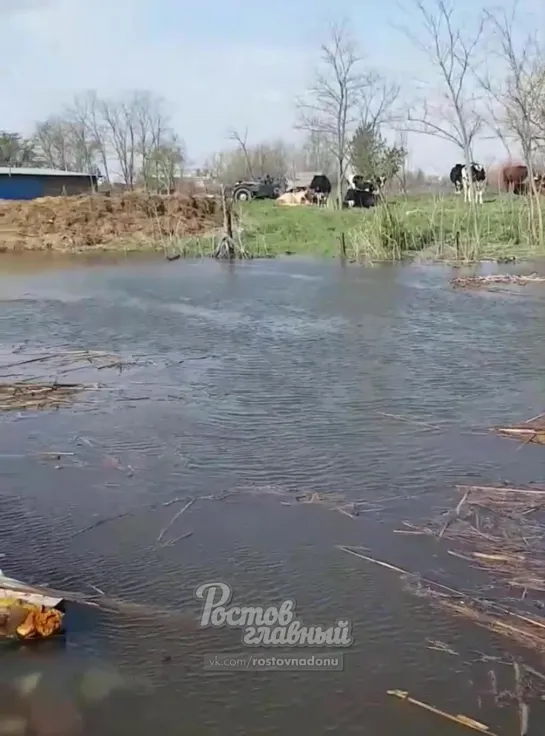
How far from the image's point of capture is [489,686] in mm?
3025

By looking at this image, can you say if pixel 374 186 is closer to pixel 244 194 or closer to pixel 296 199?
pixel 296 199

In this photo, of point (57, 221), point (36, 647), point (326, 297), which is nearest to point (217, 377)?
point (36, 647)

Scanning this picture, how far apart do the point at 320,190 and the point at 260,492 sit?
3858 centimetres

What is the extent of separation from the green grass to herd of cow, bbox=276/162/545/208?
4.37 feet

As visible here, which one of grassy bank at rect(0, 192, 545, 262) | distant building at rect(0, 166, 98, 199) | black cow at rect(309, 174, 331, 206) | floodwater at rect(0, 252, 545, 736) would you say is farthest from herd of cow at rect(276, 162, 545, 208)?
floodwater at rect(0, 252, 545, 736)

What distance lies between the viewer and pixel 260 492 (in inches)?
189

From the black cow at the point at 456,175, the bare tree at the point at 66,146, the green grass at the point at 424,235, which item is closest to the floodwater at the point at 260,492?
the green grass at the point at 424,235

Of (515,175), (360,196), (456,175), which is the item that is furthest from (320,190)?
(515,175)

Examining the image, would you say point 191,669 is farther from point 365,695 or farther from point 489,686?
point 489,686

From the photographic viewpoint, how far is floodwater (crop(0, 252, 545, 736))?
3.03 meters

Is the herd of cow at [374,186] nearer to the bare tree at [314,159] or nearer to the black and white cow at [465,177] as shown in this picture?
the black and white cow at [465,177]

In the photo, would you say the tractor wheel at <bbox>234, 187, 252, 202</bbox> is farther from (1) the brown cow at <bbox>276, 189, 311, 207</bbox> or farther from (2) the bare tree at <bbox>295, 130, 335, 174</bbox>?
(2) the bare tree at <bbox>295, 130, 335, 174</bbox>

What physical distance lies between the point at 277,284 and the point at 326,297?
83.8 inches

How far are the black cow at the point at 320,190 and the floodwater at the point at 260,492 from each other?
92.7 feet
